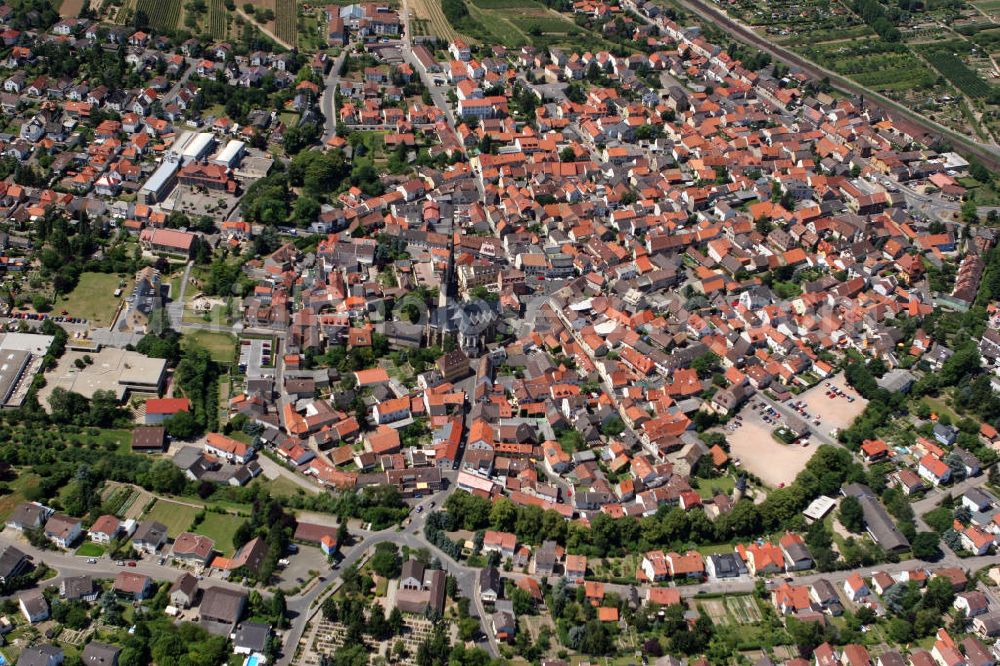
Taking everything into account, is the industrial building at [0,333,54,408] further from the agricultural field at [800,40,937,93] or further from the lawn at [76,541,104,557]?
the agricultural field at [800,40,937,93]

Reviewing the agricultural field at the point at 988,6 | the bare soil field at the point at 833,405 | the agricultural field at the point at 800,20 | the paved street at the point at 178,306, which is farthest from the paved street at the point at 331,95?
the agricultural field at the point at 988,6

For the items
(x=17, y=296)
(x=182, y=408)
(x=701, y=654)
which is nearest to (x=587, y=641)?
(x=701, y=654)

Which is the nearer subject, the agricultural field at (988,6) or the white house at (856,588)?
the white house at (856,588)

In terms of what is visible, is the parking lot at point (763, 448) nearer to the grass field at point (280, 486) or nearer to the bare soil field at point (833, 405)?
the bare soil field at point (833, 405)

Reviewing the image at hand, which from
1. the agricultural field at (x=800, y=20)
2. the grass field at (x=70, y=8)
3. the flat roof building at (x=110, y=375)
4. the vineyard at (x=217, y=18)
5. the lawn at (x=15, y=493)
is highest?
the grass field at (x=70, y=8)

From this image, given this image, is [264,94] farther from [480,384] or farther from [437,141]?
[480,384]

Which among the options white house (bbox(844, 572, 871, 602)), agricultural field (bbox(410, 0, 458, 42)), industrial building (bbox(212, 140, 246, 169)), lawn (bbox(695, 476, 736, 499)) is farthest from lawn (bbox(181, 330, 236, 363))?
agricultural field (bbox(410, 0, 458, 42))
